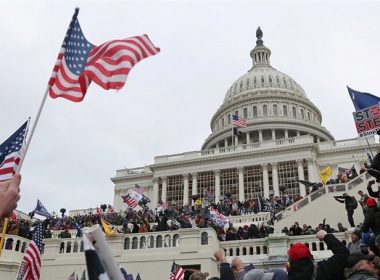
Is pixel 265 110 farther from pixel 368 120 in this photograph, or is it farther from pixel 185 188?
pixel 368 120

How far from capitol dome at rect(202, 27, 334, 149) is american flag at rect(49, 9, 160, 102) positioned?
66.0m

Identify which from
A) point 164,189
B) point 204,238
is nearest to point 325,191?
point 204,238

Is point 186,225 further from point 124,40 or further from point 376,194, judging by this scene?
point 124,40

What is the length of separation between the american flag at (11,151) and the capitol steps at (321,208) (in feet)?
55.1

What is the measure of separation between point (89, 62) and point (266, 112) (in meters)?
80.0

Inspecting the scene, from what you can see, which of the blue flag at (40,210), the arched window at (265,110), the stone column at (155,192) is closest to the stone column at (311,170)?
the stone column at (155,192)

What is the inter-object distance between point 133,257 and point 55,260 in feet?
12.0

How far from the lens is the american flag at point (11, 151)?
412 inches

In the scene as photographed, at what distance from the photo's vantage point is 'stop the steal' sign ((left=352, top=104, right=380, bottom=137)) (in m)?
17.0

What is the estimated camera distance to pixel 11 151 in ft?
37.0

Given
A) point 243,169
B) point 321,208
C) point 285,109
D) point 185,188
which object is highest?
point 285,109

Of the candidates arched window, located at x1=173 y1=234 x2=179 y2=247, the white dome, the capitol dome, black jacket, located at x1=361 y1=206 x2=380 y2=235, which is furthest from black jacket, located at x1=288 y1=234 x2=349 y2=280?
the white dome

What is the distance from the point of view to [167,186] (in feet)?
210

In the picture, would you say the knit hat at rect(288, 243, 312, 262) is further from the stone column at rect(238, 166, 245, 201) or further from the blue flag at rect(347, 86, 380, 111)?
the stone column at rect(238, 166, 245, 201)
